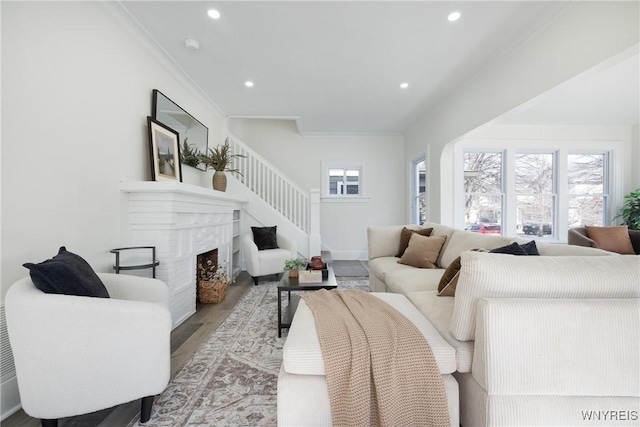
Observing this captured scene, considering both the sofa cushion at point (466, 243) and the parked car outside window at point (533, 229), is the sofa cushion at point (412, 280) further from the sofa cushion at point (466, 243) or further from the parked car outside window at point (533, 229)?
the parked car outside window at point (533, 229)

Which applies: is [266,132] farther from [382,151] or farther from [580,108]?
[580,108]

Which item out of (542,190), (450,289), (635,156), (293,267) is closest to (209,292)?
(293,267)

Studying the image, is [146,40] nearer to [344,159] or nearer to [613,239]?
[344,159]

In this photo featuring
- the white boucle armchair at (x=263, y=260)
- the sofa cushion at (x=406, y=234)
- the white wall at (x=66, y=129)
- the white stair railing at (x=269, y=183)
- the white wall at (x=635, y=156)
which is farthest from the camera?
the white stair railing at (x=269, y=183)

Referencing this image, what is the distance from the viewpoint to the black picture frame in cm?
264

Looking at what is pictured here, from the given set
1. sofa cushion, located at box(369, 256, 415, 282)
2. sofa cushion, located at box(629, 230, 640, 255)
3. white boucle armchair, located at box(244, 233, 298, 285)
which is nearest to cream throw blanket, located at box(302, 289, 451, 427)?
sofa cushion, located at box(369, 256, 415, 282)

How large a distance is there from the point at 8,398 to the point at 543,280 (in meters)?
2.76

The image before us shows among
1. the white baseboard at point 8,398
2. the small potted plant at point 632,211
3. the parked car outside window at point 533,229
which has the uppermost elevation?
the small potted plant at point 632,211

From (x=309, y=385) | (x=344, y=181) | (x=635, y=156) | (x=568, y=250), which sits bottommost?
(x=309, y=385)

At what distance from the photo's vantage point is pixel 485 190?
4.78 metres

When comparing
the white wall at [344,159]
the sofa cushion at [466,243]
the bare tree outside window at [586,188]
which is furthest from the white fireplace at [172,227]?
the bare tree outside window at [586,188]

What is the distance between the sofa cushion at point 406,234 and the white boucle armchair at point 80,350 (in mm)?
2685

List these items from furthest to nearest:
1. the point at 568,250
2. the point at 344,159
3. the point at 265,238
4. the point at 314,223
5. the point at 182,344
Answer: the point at 344,159, the point at 314,223, the point at 265,238, the point at 182,344, the point at 568,250

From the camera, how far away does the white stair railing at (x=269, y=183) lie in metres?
4.89
